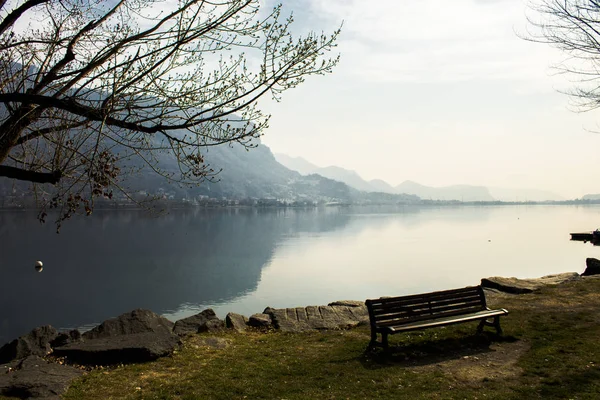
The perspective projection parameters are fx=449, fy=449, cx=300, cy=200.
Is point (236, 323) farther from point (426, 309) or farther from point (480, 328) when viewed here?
point (480, 328)

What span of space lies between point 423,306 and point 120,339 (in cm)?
649

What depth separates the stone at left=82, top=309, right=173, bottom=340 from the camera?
10828 millimetres

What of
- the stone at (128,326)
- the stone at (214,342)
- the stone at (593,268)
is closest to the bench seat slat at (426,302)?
the stone at (214,342)

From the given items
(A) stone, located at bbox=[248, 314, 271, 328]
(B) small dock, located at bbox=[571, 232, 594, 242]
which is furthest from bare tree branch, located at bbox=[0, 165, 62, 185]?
(B) small dock, located at bbox=[571, 232, 594, 242]

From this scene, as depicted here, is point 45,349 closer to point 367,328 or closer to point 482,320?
point 367,328

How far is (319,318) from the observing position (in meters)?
12.6

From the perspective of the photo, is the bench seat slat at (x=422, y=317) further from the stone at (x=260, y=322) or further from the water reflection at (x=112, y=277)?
the water reflection at (x=112, y=277)

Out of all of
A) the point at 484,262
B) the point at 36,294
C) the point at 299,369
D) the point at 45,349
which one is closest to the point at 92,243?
the point at 36,294

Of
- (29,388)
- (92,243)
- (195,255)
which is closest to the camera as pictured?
(29,388)

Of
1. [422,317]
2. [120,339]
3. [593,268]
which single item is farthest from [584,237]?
[120,339]

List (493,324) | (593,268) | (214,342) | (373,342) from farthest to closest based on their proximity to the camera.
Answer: (593,268) → (214,342) → (493,324) → (373,342)

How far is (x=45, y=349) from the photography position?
34.3ft

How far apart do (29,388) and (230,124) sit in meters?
5.28

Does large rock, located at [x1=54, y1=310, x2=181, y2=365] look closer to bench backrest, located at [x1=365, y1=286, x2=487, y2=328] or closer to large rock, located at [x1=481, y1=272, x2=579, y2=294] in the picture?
bench backrest, located at [x1=365, y1=286, x2=487, y2=328]
